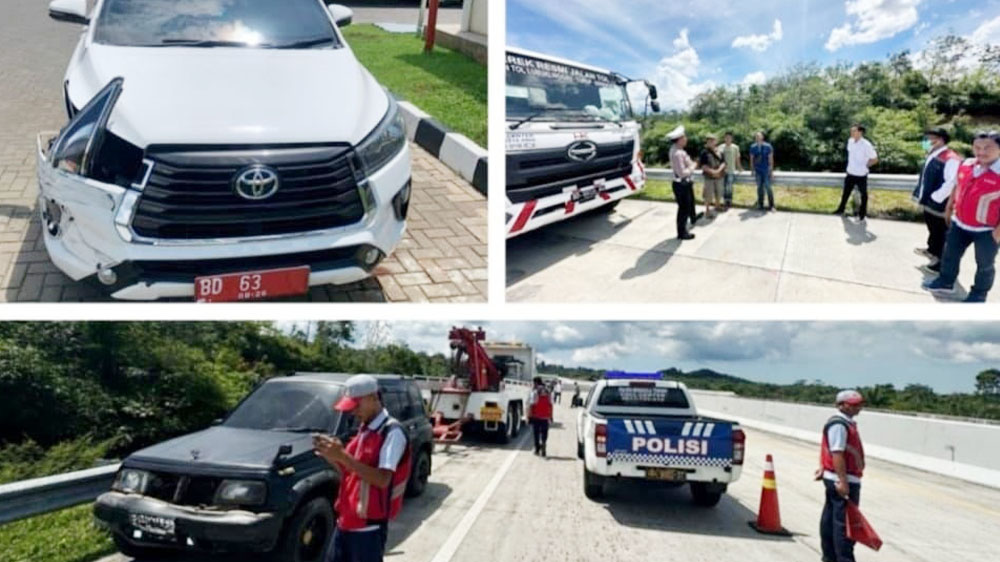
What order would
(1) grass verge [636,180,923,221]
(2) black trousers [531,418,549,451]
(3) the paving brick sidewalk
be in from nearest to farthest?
(3) the paving brick sidewalk < (1) grass verge [636,180,923,221] < (2) black trousers [531,418,549,451]

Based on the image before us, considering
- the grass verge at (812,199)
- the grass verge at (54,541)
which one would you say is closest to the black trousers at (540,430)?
the grass verge at (812,199)

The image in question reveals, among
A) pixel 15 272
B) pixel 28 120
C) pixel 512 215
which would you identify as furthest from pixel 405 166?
pixel 28 120

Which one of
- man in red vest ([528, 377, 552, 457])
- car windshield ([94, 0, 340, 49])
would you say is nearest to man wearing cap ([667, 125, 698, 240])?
car windshield ([94, 0, 340, 49])

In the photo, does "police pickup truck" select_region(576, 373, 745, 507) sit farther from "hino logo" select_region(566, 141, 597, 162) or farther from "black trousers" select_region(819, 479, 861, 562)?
"hino logo" select_region(566, 141, 597, 162)

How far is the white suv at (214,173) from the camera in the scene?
14.4 ft

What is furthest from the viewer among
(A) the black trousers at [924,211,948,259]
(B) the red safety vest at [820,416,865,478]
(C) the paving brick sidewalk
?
(A) the black trousers at [924,211,948,259]

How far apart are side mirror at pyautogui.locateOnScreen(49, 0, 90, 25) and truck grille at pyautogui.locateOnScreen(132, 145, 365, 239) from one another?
8.31 ft

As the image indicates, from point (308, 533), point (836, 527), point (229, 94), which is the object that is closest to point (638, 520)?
point (836, 527)

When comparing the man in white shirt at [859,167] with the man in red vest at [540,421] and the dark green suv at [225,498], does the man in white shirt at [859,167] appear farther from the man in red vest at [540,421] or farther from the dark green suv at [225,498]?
the dark green suv at [225,498]

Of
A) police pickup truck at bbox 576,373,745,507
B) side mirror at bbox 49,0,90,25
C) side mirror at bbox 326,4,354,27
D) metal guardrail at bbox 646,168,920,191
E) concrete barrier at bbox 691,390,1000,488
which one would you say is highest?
side mirror at bbox 326,4,354,27

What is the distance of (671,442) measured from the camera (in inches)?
251

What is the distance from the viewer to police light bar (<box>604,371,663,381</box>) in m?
8.58

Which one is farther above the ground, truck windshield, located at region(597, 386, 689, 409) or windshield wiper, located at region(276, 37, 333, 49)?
windshield wiper, located at region(276, 37, 333, 49)

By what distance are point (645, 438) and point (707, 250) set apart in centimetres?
186
